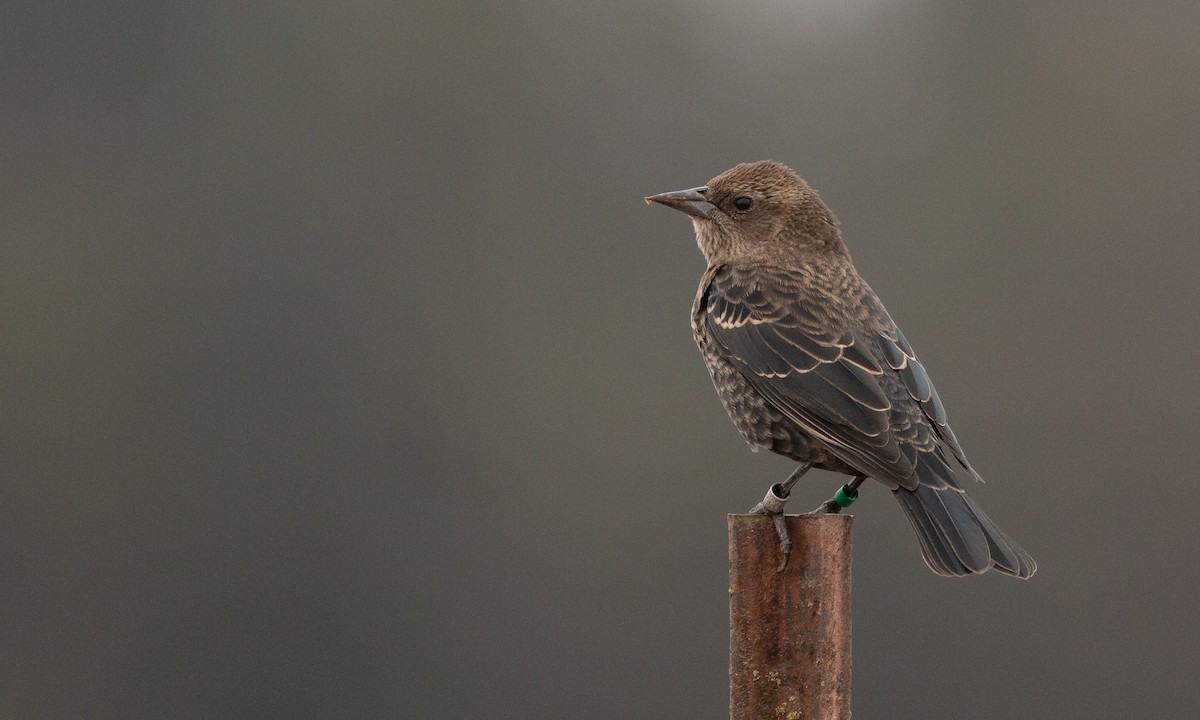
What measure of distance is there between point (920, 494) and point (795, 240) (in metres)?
1.87

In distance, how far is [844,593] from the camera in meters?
5.27

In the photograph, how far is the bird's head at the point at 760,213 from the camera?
292 inches

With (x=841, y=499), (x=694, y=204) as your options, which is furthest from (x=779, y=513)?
(x=694, y=204)

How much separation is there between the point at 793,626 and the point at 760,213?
114 inches

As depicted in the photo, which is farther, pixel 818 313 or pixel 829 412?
pixel 818 313

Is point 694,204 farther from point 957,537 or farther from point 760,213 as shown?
point 957,537

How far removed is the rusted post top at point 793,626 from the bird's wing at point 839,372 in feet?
2.70

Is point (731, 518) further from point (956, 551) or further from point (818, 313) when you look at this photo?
point (818, 313)

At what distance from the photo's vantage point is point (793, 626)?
203 inches

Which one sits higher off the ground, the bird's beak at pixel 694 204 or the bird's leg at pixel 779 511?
the bird's beak at pixel 694 204

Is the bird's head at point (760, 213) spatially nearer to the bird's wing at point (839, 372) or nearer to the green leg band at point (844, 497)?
the bird's wing at point (839, 372)

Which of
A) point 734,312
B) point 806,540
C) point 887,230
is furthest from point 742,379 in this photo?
point 887,230

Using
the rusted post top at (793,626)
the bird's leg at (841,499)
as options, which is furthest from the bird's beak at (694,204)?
the rusted post top at (793,626)

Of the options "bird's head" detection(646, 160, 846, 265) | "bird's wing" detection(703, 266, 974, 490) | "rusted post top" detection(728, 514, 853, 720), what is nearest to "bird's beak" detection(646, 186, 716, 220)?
"bird's head" detection(646, 160, 846, 265)
